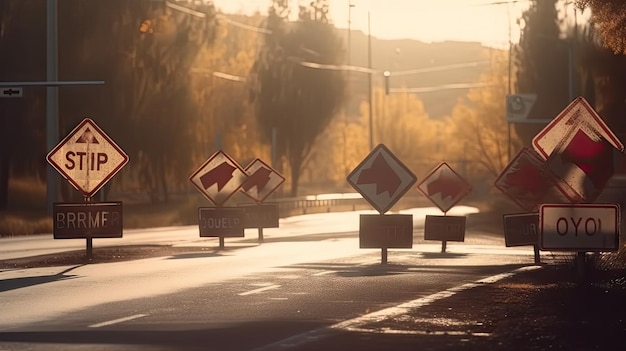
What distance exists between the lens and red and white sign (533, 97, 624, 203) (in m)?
18.7

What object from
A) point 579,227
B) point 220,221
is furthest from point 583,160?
point 220,221

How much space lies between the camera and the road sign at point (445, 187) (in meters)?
33.3

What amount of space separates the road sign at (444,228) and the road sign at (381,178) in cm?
597

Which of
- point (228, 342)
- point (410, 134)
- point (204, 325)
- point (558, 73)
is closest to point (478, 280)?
point (204, 325)

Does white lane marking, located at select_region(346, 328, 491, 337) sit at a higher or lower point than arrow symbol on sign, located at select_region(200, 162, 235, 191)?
lower

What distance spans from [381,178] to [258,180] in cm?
1301

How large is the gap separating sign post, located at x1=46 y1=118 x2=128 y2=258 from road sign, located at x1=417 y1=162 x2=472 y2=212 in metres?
8.49

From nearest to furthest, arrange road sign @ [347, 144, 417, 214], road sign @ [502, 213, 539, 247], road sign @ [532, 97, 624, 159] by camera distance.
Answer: road sign @ [532, 97, 624, 159] → road sign @ [347, 144, 417, 214] → road sign @ [502, 213, 539, 247]

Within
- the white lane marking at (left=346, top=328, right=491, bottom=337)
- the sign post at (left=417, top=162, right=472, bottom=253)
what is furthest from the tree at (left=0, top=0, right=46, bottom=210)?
the white lane marking at (left=346, top=328, right=491, bottom=337)

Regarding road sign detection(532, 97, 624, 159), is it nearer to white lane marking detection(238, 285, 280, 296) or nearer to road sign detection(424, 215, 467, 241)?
white lane marking detection(238, 285, 280, 296)

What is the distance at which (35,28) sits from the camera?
2304 inches

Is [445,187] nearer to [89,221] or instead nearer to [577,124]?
[89,221]

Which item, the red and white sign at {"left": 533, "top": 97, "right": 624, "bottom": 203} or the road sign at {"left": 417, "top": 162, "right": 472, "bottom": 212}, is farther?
the road sign at {"left": 417, "top": 162, "right": 472, "bottom": 212}

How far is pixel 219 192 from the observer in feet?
107
